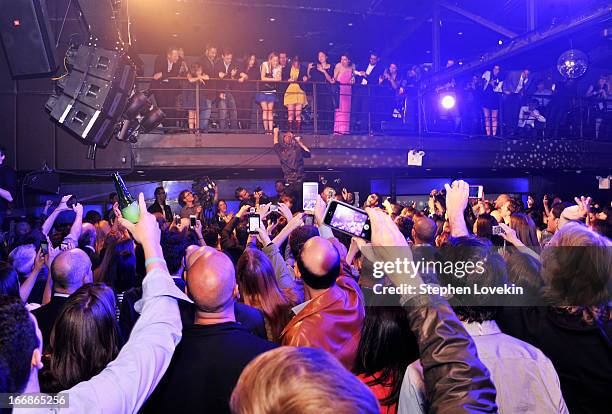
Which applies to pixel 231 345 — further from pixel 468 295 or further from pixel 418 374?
pixel 468 295

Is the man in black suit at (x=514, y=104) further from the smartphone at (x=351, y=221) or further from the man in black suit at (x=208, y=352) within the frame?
the man in black suit at (x=208, y=352)

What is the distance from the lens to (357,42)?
11.8 m

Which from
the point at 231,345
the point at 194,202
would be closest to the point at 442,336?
the point at 231,345

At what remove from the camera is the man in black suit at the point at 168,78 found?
27.3ft

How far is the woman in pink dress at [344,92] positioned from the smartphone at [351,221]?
773 centimetres

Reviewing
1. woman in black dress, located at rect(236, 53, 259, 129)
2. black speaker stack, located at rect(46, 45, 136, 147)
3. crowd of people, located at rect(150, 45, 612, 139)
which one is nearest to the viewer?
black speaker stack, located at rect(46, 45, 136, 147)

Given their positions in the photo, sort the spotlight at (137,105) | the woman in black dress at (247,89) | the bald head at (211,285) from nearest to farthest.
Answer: the bald head at (211,285) < the spotlight at (137,105) < the woman in black dress at (247,89)

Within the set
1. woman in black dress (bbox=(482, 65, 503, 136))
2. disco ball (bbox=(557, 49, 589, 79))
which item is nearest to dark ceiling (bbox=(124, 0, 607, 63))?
woman in black dress (bbox=(482, 65, 503, 136))

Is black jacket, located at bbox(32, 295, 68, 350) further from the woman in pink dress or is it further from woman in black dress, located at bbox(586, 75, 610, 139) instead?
woman in black dress, located at bbox(586, 75, 610, 139)

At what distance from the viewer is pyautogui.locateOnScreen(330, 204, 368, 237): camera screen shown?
1555 mm

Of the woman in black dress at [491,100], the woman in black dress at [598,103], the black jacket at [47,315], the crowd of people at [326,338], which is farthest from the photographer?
the woman in black dress at [598,103]

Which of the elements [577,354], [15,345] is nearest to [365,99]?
[577,354]

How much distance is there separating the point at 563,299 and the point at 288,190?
6.11 meters

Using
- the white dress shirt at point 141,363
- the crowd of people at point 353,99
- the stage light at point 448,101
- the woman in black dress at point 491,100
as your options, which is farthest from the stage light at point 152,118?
the white dress shirt at point 141,363
